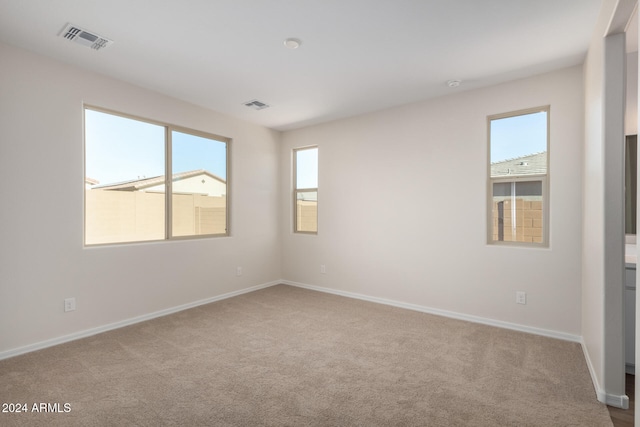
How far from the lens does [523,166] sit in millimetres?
3467

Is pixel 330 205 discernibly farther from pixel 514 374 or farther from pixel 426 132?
pixel 514 374

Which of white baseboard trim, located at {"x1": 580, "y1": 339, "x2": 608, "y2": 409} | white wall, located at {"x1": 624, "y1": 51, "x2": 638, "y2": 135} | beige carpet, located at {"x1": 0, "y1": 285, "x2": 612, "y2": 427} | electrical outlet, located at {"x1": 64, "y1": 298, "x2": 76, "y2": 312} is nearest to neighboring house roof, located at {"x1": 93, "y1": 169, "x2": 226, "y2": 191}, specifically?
electrical outlet, located at {"x1": 64, "y1": 298, "x2": 76, "y2": 312}

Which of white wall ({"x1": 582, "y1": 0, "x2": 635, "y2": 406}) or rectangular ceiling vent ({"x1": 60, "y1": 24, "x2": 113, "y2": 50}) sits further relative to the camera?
rectangular ceiling vent ({"x1": 60, "y1": 24, "x2": 113, "y2": 50})

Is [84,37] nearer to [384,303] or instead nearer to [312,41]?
[312,41]

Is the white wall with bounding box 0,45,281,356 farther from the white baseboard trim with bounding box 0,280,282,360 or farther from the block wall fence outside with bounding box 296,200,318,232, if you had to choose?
the block wall fence outside with bounding box 296,200,318,232

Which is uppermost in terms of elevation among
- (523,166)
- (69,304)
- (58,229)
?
(523,166)

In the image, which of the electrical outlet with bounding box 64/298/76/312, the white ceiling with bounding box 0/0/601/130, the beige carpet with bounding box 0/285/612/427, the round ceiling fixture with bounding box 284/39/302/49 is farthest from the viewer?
the electrical outlet with bounding box 64/298/76/312

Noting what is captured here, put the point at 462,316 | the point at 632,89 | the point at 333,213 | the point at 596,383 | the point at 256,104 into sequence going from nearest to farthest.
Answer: the point at 596,383 → the point at 632,89 → the point at 462,316 → the point at 256,104 → the point at 333,213

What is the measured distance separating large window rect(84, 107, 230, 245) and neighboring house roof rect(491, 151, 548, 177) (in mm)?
3628

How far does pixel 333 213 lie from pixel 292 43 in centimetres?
274

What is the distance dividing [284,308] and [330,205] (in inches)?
67.8

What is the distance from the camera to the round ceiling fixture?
267 cm

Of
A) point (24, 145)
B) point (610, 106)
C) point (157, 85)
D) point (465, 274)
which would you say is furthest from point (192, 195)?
point (610, 106)

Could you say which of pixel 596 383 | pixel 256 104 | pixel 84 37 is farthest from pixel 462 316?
pixel 84 37
